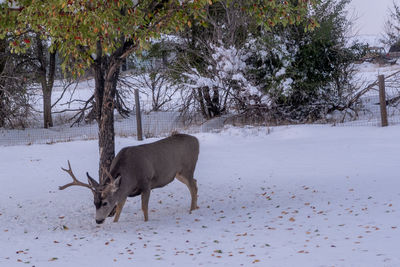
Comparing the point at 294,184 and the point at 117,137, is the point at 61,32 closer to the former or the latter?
the point at 294,184

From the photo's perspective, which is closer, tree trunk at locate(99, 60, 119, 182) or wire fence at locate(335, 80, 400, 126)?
tree trunk at locate(99, 60, 119, 182)

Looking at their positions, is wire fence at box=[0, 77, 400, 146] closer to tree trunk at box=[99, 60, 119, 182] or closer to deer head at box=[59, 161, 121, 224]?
tree trunk at box=[99, 60, 119, 182]

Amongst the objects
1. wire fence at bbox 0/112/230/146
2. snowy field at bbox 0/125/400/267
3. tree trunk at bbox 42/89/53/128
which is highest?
tree trunk at bbox 42/89/53/128

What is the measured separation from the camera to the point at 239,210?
9734 mm

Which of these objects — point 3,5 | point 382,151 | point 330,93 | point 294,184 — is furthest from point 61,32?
point 330,93

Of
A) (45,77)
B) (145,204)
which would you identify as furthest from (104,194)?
(45,77)

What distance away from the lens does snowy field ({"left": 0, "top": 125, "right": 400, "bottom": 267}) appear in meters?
7.01

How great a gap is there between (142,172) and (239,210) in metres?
1.77

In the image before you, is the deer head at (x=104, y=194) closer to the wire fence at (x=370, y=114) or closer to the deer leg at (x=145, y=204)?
the deer leg at (x=145, y=204)

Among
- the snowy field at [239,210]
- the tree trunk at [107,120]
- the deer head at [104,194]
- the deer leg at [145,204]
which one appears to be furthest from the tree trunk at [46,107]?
the deer head at [104,194]

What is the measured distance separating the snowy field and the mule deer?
1.36 ft

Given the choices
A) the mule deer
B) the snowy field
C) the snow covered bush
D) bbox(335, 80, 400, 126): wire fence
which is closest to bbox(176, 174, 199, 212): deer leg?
the mule deer

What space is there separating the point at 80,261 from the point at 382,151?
9.20 m

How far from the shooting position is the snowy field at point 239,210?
701cm
